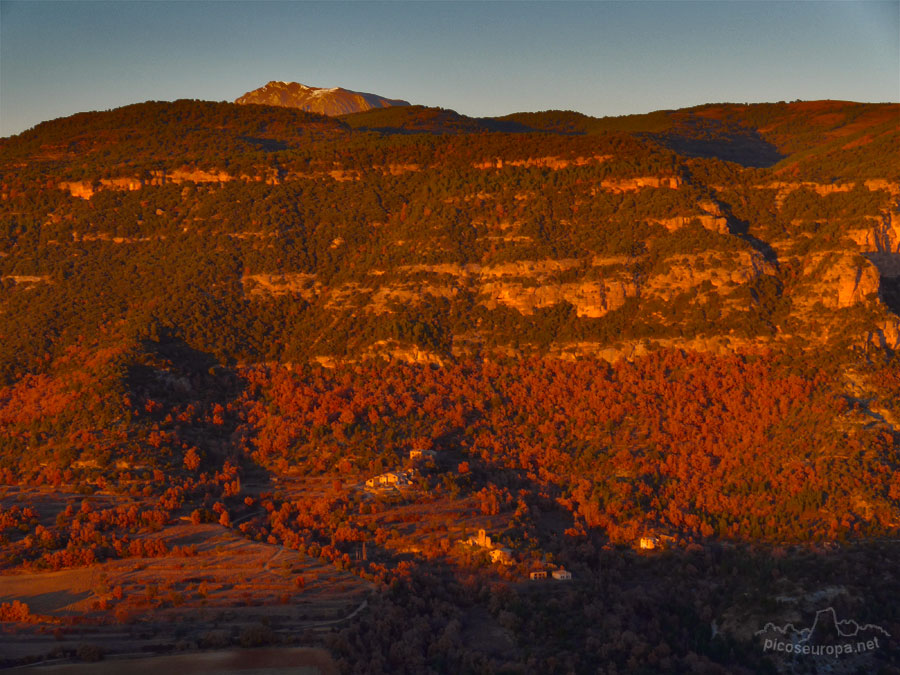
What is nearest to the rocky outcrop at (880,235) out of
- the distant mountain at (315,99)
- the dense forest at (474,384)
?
the dense forest at (474,384)

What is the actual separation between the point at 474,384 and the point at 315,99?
11439 centimetres

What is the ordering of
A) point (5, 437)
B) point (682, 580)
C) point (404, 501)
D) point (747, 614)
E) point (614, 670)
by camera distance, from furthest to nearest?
1. point (5, 437)
2. point (404, 501)
3. point (682, 580)
4. point (747, 614)
5. point (614, 670)

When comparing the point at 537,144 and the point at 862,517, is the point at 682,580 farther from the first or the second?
the point at 537,144

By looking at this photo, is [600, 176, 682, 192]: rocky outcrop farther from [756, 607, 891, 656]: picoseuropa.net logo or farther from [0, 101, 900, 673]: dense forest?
[756, 607, 891, 656]: picoseuropa.net logo

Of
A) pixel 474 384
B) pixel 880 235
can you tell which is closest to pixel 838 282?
pixel 880 235

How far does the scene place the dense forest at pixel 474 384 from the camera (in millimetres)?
61031

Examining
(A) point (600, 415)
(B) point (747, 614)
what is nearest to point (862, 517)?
(B) point (747, 614)

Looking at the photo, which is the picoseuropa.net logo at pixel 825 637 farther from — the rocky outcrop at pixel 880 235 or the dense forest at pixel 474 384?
the rocky outcrop at pixel 880 235

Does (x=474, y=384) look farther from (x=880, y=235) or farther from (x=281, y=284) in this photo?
(x=880, y=235)

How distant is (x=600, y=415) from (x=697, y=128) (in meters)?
89.2

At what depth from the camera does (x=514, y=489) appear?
241 ft

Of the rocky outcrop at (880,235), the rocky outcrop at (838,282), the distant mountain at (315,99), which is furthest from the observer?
the distant mountain at (315,99)

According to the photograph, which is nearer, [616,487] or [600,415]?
[616,487]

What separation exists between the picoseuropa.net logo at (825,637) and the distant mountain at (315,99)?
138 metres
